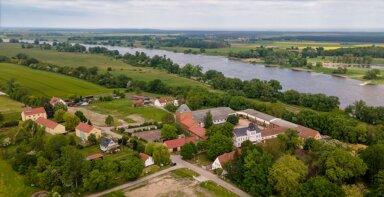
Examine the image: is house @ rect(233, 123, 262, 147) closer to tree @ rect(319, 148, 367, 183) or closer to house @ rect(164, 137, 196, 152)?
house @ rect(164, 137, 196, 152)

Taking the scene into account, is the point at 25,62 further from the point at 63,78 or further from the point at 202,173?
the point at 202,173

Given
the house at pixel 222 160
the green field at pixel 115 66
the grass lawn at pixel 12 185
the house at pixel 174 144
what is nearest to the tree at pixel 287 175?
the house at pixel 222 160

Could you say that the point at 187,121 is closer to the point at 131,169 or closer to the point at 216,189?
the point at 131,169

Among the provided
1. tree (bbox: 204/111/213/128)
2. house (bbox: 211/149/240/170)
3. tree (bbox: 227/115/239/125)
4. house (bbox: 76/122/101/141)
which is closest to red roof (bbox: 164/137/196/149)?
house (bbox: 211/149/240/170)

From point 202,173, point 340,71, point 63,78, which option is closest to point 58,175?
point 202,173

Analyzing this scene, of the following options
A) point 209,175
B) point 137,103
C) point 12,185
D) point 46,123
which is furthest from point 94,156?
point 137,103
